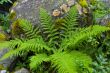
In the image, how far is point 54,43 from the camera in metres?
6.67

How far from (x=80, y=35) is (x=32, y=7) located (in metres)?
1.62

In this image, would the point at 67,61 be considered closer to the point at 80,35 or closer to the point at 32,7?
the point at 80,35

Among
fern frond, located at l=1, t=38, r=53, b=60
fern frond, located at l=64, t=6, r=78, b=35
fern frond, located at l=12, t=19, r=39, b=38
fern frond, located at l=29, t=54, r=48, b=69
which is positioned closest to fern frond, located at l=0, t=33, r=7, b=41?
fern frond, located at l=12, t=19, r=39, b=38

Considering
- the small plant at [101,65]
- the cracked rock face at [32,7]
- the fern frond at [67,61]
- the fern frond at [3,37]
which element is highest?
the cracked rock face at [32,7]

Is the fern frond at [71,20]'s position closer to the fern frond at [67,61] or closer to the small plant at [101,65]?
the fern frond at [67,61]

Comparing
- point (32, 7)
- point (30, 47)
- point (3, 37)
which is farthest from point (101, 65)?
point (3, 37)

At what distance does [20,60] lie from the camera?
6883 mm

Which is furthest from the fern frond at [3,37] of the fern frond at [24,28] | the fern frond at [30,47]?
the fern frond at [30,47]

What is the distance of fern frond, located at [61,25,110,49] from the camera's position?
625cm

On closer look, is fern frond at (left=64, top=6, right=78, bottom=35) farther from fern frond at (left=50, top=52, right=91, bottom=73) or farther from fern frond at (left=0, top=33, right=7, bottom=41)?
fern frond at (left=0, top=33, right=7, bottom=41)

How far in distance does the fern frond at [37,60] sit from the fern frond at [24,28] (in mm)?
676

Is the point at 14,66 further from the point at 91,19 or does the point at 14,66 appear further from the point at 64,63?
the point at 91,19

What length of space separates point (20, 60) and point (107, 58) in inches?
76.3

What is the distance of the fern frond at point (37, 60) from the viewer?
19.7 feet
